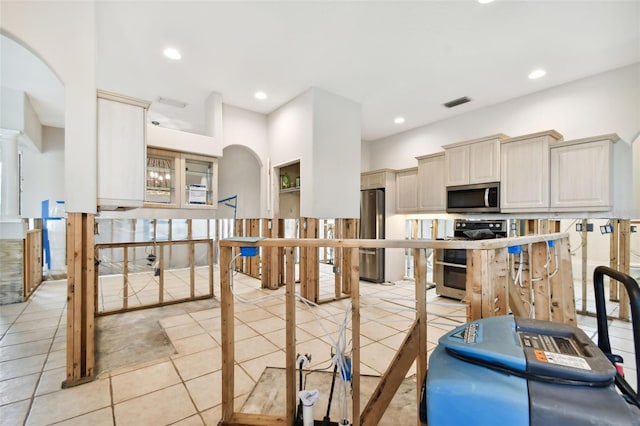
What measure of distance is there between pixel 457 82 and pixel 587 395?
392 centimetres

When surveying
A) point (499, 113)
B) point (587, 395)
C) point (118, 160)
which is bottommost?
point (587, 395)

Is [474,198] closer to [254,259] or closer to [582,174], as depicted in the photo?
[582,174]

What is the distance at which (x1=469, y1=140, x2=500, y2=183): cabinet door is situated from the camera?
3.89 meters

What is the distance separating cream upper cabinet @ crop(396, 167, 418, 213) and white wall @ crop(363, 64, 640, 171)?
62cm

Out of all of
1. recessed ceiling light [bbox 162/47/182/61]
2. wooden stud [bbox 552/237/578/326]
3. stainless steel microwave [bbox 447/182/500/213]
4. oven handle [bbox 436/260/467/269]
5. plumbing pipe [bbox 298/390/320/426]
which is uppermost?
recessed ceiling light [bbox 162/47/182/61]

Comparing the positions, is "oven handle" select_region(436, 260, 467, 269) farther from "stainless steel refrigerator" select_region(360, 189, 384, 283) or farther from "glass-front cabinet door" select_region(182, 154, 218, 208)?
"glass-front cabinet door" select_region(182, 154, 218, 208)

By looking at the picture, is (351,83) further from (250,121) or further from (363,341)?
(363,341)

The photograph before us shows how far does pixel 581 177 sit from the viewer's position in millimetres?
3305

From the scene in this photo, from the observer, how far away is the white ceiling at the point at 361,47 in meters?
2.54

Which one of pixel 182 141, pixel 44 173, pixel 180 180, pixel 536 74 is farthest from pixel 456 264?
pixel 44 173

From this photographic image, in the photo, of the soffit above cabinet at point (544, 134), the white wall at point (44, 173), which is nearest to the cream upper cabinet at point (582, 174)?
the soffit above cabinet at point (544, 134)

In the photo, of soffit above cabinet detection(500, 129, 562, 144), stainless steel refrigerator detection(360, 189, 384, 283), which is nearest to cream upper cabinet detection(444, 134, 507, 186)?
soffit above cabinet detection(500, 129, 562, 144)

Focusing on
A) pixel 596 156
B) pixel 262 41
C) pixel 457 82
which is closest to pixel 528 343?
pixel 262 41

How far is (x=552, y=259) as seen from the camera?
2.21 metres
